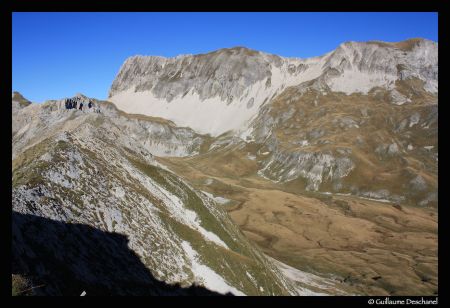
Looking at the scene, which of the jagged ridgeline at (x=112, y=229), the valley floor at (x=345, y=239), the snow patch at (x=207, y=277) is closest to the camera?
the jagged ridgeline at (x=112, y=229)

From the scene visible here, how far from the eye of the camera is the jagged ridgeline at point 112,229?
2698 centimetres

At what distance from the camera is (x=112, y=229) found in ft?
117

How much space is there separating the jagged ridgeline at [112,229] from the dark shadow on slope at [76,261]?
0.09 meters

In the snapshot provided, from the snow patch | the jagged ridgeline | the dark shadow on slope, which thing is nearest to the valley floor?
the jagged ridgeline

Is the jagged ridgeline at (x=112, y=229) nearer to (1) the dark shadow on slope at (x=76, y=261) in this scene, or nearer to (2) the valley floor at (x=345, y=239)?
(1) the dark shadow on slope at (x=76, y=261)

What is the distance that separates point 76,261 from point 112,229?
7326 mm

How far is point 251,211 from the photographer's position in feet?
534

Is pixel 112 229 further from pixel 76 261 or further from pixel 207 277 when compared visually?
pixel 207 277

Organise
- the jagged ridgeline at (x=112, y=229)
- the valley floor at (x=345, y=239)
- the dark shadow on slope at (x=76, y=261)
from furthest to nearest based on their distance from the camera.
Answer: the valley floor at (x=345, y=239)
the jagged ridgeline at (x=112, y=229)
the dark shadow on slope at (x=76, y=261)

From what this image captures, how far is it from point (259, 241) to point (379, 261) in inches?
1424

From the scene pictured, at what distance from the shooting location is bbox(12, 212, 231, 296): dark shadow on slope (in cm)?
2422

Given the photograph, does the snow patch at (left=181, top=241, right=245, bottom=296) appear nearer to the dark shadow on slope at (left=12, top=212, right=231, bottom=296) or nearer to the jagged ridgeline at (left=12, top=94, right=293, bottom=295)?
the jagged ridgeline at (left=12, top=94, right=293, bottom=295)

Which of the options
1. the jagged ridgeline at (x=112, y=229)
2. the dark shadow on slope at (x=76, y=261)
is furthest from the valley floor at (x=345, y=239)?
the dark shadow on slope at (x=76, y=261)

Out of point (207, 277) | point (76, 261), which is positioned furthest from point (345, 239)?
point (76, 261)
